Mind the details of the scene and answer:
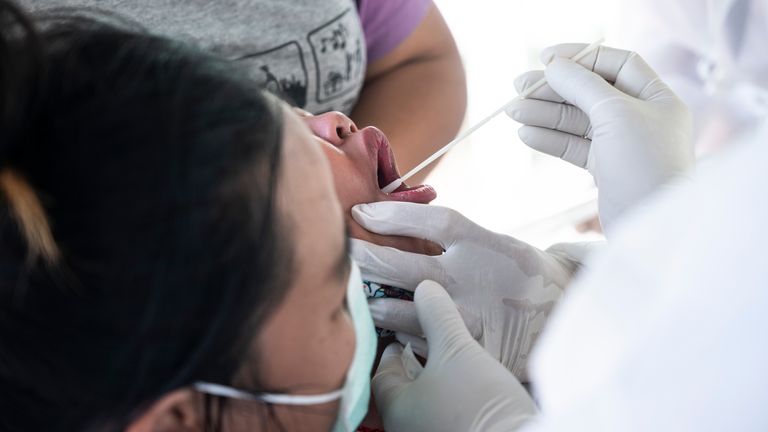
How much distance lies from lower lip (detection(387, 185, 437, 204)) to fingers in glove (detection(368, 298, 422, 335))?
0.18 m

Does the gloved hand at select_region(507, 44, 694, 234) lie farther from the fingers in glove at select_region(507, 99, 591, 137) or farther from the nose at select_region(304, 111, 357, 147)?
the nose at select_region(304, 111, 357, 147)

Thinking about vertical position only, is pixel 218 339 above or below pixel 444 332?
above

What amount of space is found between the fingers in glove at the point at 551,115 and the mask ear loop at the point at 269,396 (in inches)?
27.6

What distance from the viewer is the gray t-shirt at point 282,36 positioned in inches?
48.5

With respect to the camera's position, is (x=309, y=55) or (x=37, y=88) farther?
(x=309, y=55)

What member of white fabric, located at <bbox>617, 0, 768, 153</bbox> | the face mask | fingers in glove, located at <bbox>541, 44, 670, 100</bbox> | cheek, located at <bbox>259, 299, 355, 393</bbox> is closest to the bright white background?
white fabric, located at <bbox>617, 0, 768, 153</bbox>

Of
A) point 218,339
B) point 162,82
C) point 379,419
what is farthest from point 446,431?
point 162,82

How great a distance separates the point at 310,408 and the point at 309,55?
76cm

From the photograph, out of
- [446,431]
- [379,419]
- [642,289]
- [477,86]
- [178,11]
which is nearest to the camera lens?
[642,289]

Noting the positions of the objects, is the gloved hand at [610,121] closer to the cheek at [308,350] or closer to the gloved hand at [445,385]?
the gloved hand at [445,385]

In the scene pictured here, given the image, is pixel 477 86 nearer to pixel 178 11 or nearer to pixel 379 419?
pixel 178 11

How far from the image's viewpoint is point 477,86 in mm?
2277

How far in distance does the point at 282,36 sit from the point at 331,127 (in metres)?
0.28

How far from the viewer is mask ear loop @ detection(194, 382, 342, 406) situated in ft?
2.12
